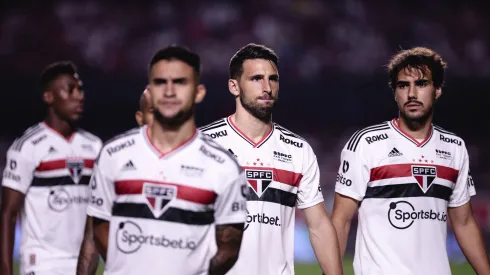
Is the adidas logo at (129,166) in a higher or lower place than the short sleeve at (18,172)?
lower

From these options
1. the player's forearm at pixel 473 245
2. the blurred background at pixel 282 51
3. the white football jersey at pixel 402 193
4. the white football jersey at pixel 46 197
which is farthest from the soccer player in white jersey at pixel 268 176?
the blurred background at pixel 282 51

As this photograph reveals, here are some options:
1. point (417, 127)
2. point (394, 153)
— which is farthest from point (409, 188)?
point (417, 127)

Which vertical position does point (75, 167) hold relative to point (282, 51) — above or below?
below

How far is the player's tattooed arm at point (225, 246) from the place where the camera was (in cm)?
452

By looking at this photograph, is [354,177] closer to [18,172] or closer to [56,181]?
[56,181]

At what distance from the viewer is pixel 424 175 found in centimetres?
632

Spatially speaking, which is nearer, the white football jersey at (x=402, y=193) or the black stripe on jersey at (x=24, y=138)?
the white football jersey at (x=402, y=193)

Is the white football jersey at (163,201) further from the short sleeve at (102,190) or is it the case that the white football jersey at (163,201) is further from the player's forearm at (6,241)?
the player's forearm at (6,241)

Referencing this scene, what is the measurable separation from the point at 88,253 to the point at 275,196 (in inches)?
65.0

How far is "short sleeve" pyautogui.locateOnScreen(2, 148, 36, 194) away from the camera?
21.6 ft

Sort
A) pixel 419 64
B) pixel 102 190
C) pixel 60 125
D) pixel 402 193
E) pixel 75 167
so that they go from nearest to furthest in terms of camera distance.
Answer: pixel 102 190
pixel 402 193
pixel 419 64
pixel 75 167
pixel 60 125

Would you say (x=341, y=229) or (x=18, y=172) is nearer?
(x=341, y=229)

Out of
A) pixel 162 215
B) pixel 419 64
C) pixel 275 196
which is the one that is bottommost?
pixel 162 215

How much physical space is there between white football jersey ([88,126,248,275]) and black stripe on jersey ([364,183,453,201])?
1.96 metres
